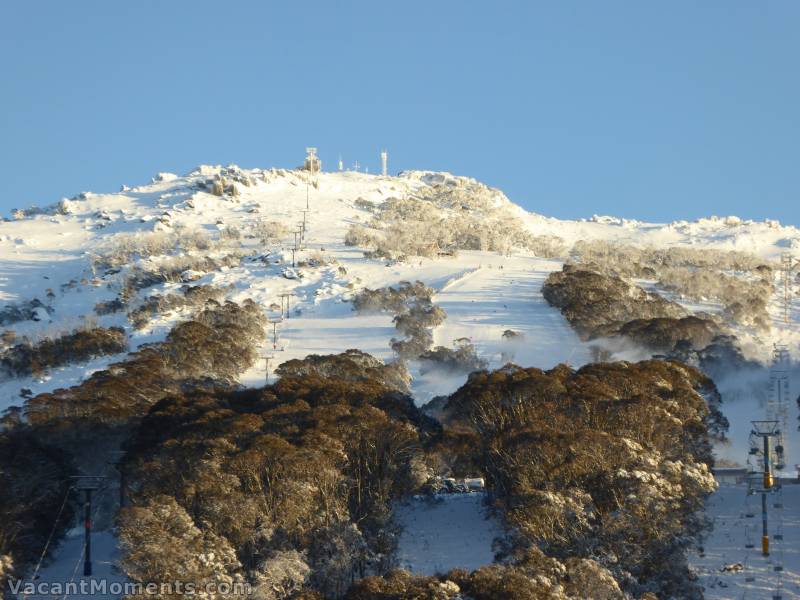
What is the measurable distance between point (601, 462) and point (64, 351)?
4203cm

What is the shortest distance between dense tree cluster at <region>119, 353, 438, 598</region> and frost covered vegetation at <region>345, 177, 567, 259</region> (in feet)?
176

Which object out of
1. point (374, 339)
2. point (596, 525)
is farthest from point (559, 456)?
point (374, 339)

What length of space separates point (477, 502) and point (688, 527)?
32.3 feet

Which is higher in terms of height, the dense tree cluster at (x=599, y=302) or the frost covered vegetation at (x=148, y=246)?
the frost covered vegetation at (x=148, y=246)

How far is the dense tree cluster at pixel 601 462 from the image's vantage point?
29.5 metres

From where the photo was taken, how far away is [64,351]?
67062 mm

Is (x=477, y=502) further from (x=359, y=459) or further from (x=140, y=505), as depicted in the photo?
(x=140, y=505)

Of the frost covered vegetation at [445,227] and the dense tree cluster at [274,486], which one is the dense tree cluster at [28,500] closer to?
the dense tree cluster at [274,486]

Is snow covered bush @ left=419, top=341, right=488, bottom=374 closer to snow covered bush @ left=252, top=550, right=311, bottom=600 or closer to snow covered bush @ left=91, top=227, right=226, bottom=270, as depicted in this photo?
snow covered bush @ left=252, top=550, right=311, bottom=600

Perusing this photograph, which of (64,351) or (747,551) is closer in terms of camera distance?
(747,551)

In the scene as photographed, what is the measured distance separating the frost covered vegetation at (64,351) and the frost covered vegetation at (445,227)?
94.9ft

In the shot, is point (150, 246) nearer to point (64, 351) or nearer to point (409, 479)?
point (64, 351)

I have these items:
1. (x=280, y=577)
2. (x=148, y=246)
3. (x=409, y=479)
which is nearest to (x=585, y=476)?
(x=409, y=479)

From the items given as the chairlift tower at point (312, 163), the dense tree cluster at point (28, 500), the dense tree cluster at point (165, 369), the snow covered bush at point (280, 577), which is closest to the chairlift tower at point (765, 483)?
the snow covered bush at point (280, 577)
